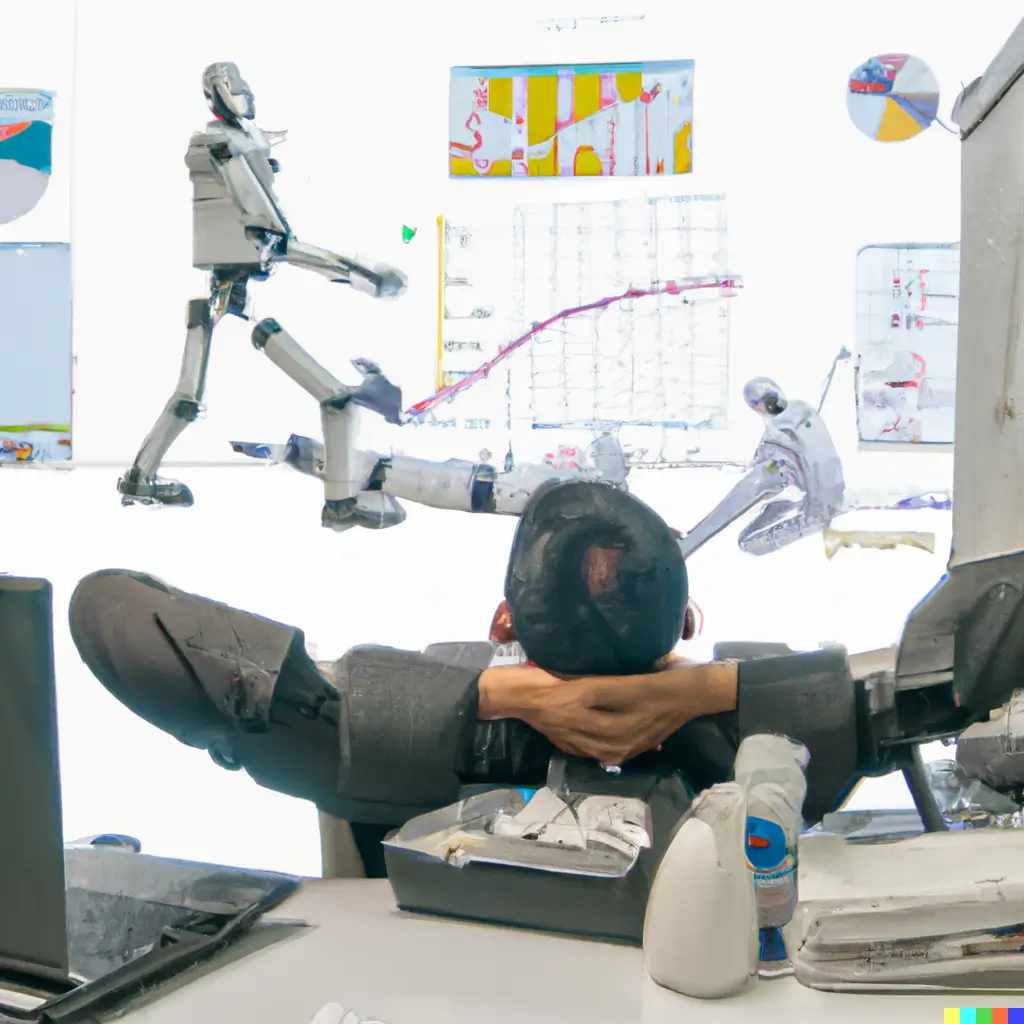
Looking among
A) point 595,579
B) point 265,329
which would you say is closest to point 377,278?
point 265,329

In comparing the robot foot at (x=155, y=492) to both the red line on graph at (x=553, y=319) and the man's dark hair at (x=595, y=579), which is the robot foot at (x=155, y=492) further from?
the man's dark hair at (x=595, y=579)

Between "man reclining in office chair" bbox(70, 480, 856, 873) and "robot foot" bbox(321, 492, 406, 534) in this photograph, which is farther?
"robot foot" bbox(321, 492, 406, 534)

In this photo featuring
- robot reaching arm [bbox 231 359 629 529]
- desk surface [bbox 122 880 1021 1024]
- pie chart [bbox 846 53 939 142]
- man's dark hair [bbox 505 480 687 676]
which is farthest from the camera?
robot reaching arm [bbox 231 359 629 529]

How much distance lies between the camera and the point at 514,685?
2.93 ft

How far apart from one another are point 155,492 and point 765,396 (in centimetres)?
85

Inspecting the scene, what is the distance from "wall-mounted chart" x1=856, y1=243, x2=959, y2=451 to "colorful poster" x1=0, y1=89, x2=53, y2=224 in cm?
114

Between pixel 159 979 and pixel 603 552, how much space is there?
45 centimetres

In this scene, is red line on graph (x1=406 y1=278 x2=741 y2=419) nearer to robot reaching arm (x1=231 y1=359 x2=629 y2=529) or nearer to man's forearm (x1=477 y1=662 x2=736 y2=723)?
robot reaching arm (x1=231 y1=359 x2=629 y2=529)

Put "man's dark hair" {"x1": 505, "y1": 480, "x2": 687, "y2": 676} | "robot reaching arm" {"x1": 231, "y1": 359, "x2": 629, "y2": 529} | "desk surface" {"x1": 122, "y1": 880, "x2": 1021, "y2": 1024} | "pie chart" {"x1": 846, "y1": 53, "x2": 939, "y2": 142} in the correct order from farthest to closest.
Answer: "robot reaching arm" {"x1": 231, "y1": 359, "x2": 629, "y2": 529}
"pie chart" {"x1": 846, "y1": 53, "x2": 939, "y2": 142}
"man's dark hair" {"x1": 505, "y1": 480, "x2": 687, "y2": 676}
"desk surface" {"x1": 122, "y1": 880, "x2": 1021, "y2": 1024}

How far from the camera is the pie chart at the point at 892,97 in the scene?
49.9 inches

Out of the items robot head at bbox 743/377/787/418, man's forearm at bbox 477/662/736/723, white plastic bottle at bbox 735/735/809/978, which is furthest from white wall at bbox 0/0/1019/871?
white plastic bottle at bbox 735/735/809/978

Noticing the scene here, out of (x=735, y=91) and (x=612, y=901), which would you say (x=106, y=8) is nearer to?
(x=735, y=91)

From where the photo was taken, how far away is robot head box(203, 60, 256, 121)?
140 centimetres

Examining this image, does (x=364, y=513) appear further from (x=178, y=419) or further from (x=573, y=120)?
(x=573, y=120)
